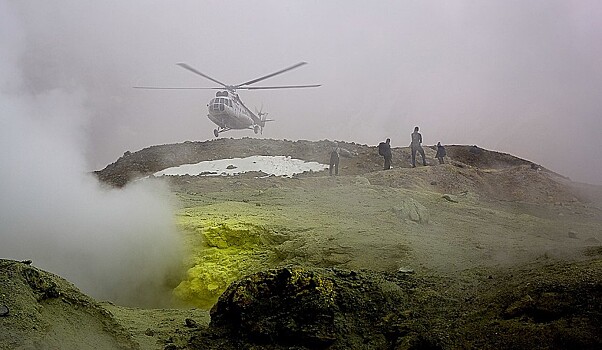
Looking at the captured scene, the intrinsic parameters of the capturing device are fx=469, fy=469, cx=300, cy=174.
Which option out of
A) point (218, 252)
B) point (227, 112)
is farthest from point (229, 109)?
point (218, 252)

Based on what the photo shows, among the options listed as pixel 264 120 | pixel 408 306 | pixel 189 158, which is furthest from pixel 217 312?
pixel 264 120

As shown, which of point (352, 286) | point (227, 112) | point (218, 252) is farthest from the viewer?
point (227, 112)

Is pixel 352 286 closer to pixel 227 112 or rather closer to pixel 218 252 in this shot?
pixel 218 252

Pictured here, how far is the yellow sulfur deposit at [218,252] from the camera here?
6812mm

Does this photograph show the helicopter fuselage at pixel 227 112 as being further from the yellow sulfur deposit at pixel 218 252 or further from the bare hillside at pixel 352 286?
the yellow sulfur deposit at pixel 218 252

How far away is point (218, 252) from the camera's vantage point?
7.38m

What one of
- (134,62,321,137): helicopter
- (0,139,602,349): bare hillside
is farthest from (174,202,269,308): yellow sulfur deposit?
(134,62,321,137): helicopter

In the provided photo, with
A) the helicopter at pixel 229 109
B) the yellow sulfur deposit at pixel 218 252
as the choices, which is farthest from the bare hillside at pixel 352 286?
the helicopter at pixel 229 109

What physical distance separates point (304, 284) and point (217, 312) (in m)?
0.87

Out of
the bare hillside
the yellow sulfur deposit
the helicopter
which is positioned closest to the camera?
the bare hillside

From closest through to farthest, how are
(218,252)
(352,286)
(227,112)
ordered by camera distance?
(352,286) → (218,252) → (227,112)

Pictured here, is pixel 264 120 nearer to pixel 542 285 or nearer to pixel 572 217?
pixel 572 217

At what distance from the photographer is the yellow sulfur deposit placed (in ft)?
22.4

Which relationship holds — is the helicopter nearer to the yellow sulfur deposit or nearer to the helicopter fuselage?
the helicopter fuselage
